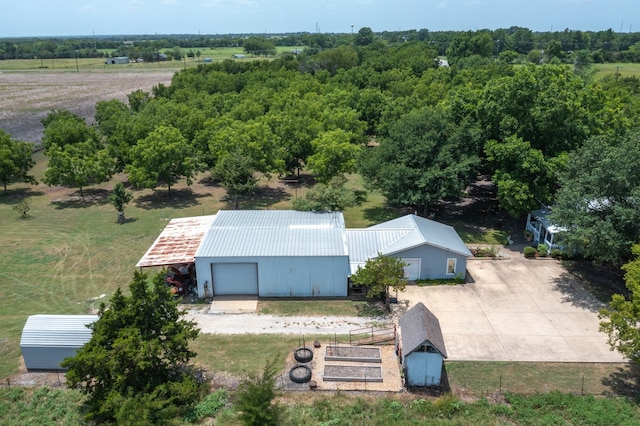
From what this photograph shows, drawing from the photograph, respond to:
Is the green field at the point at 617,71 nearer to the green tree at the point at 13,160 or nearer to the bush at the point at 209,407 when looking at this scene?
the green tree at the point at 13,160

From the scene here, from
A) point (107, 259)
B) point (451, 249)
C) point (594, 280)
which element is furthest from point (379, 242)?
point (107, 259)

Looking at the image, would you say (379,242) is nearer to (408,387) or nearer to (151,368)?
(408,387)

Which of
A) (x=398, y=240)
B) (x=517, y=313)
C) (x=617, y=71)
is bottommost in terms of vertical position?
(x=517, y=313)

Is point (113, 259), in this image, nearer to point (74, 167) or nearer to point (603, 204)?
point (74, 167)

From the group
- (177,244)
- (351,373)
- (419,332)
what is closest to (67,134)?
(177,244)

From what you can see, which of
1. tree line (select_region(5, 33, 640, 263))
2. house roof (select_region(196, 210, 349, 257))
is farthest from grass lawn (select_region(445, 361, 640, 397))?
house roof (select_region(196, 210, 349, 257))
